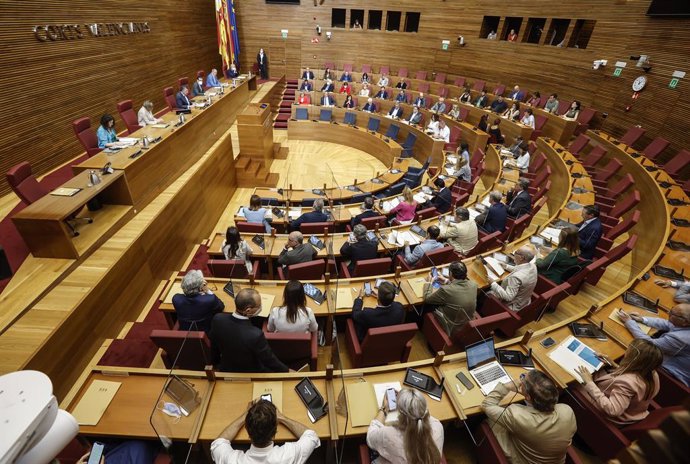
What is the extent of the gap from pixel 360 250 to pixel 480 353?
5.57 feet

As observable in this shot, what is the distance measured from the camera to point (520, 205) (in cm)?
485

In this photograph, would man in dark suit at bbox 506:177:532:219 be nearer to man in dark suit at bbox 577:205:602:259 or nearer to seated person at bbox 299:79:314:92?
man in dark suit at bbox 577:205:602:259

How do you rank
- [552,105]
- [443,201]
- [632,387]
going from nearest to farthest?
[632,387] → [443,201] → [552,105]

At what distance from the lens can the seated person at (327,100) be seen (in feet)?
36.2

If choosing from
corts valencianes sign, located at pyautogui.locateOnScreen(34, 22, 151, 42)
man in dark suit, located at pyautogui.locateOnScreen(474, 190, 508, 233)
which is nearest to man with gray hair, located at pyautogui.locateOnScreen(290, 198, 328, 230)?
man in dark suit, located at pyautogui.locateOnScreen(474, 190, 508, 233)

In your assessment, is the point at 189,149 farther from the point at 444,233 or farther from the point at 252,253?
the point at 444,233

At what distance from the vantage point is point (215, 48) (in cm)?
1243

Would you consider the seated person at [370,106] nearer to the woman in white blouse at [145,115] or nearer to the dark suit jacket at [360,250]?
the woman in white blouse at [145,115]

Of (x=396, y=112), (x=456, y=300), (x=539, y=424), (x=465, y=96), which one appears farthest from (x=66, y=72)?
(x=465, y=96)

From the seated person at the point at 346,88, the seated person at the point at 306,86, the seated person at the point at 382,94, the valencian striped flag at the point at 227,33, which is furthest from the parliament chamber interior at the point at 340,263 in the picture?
the valencian striped flag at the point at 227,33

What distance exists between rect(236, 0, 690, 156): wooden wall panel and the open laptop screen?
7.77 meters

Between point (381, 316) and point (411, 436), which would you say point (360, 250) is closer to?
point (381, 316)

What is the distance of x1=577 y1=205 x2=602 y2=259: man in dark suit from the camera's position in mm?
3986

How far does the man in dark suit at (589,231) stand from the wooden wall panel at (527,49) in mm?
5043
